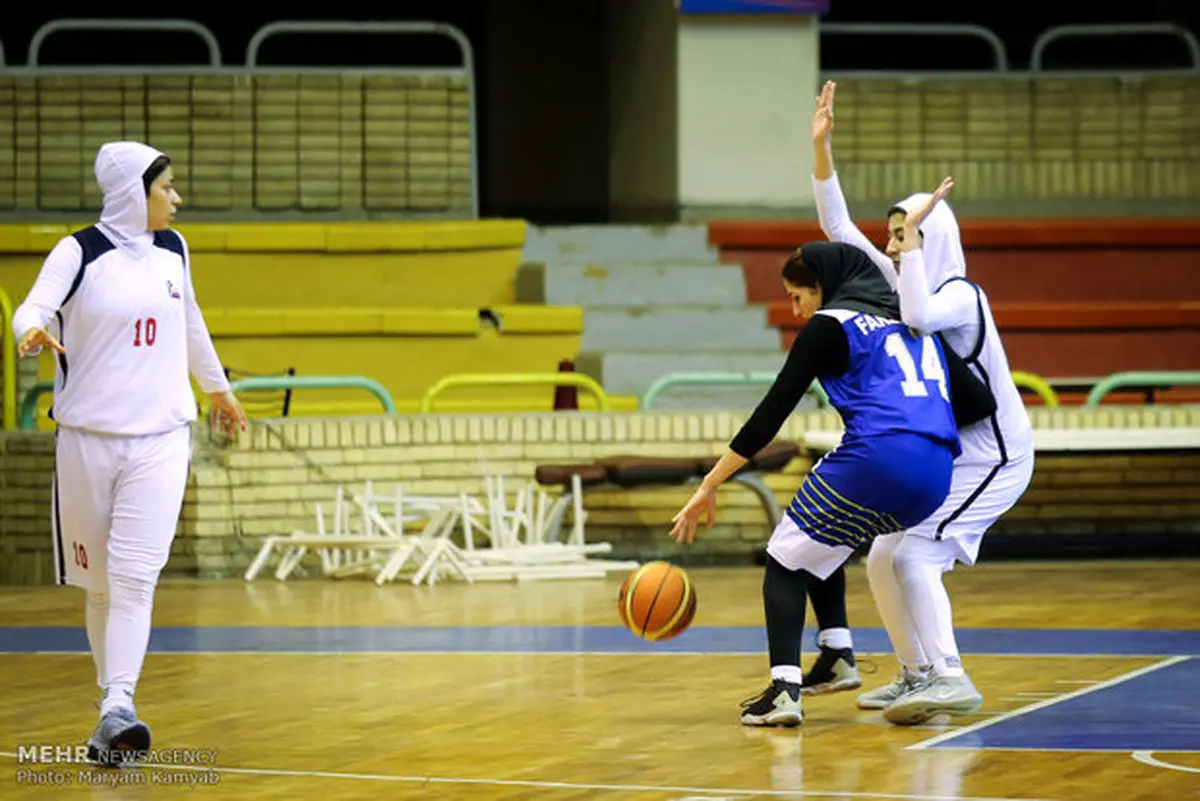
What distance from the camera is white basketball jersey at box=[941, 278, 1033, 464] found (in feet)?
28.0

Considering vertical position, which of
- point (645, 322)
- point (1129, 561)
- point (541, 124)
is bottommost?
point (1129, 561)

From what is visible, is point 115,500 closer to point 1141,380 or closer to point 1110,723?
point 1110,723

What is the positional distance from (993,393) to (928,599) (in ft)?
2.71

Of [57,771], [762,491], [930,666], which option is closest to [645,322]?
[762,491]

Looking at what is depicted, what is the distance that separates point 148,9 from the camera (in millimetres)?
22125

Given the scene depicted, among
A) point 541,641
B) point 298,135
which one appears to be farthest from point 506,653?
point 298,135

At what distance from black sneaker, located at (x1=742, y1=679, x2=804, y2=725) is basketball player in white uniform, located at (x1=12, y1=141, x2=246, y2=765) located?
220 cm

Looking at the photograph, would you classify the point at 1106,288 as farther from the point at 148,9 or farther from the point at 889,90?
the point at 148,9

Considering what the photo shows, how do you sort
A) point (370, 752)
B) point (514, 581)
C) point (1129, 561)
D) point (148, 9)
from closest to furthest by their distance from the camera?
point (370, 752), point (514, 581), point (1129, 561), point (148, 9)

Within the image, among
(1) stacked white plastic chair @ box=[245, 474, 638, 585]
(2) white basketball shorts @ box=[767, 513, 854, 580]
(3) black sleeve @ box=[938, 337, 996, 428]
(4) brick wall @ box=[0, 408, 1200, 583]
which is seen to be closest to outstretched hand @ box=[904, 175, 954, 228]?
(3) black sleeve @ box=[938, 337, 996, 428]

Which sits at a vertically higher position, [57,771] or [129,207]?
[129,207]

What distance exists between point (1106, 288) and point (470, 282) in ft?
16.5

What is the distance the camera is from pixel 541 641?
36.4 feet

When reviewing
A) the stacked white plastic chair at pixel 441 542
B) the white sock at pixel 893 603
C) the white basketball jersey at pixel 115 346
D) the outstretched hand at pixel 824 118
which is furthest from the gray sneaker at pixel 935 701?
the stacked white plastic chair at pixel 441 542
